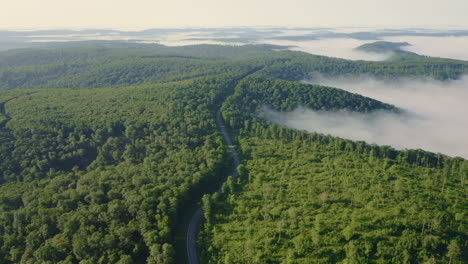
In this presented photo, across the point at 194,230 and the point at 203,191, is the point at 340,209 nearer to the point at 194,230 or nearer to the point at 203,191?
the point at 194,230

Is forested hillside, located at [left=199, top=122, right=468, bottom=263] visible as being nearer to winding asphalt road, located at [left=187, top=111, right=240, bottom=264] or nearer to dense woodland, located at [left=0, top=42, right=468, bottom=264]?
dense woodland, located at [left=0, top=42, right=468, bottom=264]

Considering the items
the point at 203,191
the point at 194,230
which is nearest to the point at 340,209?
the point at 194,230

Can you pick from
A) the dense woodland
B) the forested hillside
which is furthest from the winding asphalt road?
the forested hillside

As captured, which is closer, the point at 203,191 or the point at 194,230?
the point at 194,230

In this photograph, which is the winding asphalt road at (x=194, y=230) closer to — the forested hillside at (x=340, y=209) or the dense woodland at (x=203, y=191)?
the dense woodland at (x=203, y=191)

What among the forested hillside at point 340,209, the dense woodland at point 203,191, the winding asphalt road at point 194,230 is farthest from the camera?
the winding asphalt road at point 194,230

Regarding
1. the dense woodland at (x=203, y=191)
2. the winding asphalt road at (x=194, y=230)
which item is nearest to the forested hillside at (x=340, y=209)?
the dense woodland at (x=203, y=191)

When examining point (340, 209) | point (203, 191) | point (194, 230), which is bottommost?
point (194, 230)

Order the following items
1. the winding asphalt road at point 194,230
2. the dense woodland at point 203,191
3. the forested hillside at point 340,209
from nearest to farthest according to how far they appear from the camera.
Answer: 1. the forested hillside at point 340,209
2. the dense woodland at point 203,191
3. the winding asphalt road at point 194,230
